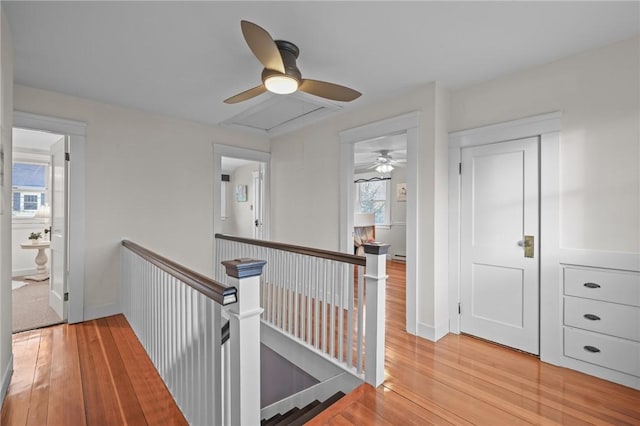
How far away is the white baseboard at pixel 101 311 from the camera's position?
10.7ft

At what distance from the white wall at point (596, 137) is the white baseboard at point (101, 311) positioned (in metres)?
4.51

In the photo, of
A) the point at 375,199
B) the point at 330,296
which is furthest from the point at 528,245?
the point at 375,199

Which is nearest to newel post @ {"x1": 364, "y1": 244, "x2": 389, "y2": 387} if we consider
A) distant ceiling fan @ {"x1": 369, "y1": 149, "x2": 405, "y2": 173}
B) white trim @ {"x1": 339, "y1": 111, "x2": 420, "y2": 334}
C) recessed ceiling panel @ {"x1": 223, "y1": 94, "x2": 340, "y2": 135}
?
white trim @ {"x1": 339, "y1": 111, "x2": 420, "y2": 334}

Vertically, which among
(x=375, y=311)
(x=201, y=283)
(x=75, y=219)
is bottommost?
(x=375, y=311)

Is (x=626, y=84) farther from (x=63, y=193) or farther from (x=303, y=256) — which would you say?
(x=63, y=193)

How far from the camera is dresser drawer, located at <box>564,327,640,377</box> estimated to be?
208 cm

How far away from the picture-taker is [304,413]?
219cm

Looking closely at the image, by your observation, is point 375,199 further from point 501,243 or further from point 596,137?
point 596,137

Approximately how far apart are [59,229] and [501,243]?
460cm

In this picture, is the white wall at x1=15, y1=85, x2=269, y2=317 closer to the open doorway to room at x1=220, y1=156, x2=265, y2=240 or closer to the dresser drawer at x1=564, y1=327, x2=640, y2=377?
the open doorway to room at x1=220, y1=156, x2=265, y2=240

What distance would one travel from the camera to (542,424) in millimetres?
1713

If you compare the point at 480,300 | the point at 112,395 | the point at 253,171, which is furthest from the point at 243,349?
the point at 253,171

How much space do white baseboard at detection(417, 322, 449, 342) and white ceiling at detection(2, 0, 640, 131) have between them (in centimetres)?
231

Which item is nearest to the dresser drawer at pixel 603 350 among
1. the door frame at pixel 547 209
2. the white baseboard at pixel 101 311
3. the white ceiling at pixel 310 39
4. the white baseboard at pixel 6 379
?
the door frame at pixel 547 209
